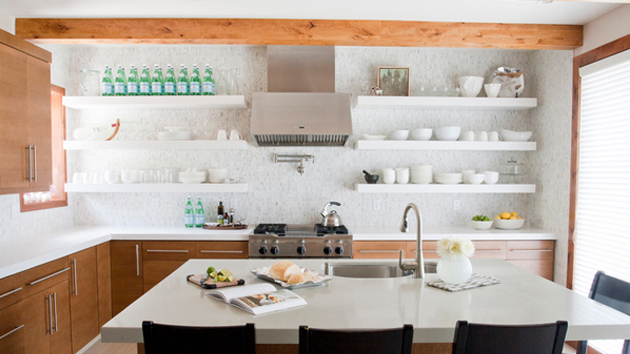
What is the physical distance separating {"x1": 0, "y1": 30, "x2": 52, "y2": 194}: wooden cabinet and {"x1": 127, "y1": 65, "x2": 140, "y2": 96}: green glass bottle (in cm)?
83

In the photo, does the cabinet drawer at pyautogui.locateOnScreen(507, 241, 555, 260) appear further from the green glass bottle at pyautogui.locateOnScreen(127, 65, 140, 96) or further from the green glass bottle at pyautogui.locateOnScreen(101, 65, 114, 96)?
the green glass bottle at pyautogui.locateOnScreen(101, 65, 114, 96)

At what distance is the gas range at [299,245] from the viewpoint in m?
3.56

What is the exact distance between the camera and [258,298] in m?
1.73

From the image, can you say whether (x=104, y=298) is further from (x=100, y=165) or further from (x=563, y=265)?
(x=563, y=265)

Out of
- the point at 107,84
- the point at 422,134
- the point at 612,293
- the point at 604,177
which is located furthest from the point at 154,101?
the point at 604,177

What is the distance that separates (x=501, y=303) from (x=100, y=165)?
4.00m

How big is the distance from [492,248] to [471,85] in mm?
1626

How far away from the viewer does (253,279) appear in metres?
2.12

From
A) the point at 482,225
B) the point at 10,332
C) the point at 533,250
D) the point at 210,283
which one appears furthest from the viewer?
the point at 482,225

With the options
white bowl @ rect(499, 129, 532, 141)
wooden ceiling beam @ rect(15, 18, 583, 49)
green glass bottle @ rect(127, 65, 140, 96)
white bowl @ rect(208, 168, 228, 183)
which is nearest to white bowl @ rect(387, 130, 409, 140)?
wooden ceiling beam @ rect(15, 18, 583, 49)

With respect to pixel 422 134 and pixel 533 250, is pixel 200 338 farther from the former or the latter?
pixel 533 250

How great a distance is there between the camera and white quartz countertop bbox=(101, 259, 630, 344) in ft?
4.93

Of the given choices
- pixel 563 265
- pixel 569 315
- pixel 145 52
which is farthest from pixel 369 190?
pixel 145 52

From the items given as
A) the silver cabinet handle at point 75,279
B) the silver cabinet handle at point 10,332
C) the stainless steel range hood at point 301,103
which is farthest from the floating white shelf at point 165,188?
the silver cabinet handle at point 10,332
